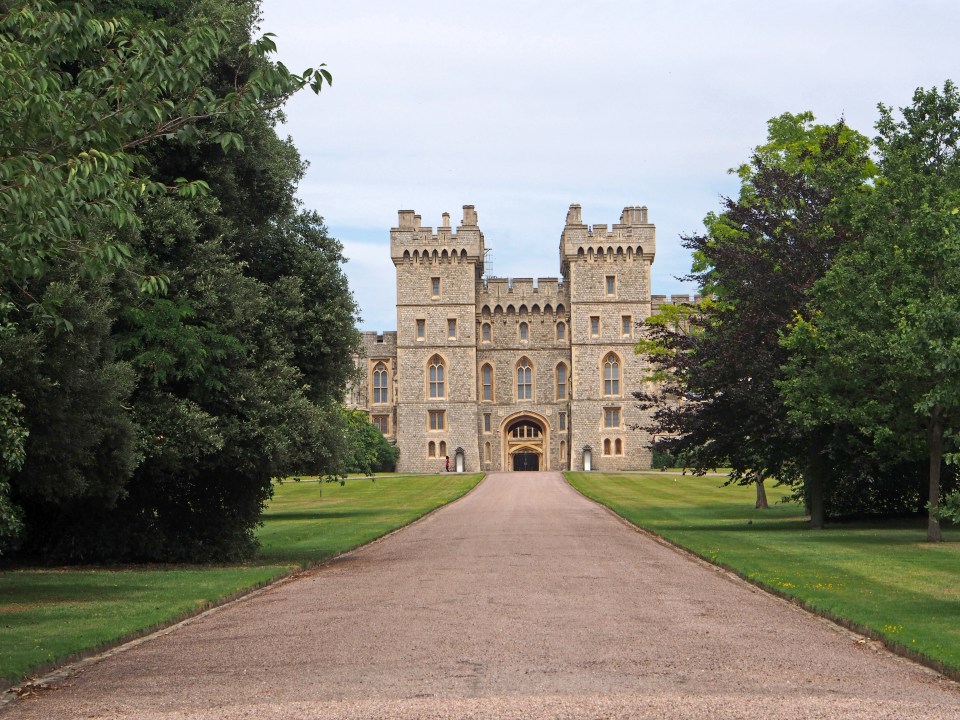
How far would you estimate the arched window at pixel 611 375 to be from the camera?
78.4m

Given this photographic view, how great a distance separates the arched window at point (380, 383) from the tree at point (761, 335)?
54913mm

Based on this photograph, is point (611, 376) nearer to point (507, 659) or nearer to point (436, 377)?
point (436, 377)

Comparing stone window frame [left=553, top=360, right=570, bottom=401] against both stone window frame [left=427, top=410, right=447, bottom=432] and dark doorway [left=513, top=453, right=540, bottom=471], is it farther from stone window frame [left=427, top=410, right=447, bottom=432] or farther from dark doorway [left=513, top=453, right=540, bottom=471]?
stone window frame [left=427, top=410, right=447, bottom=432]

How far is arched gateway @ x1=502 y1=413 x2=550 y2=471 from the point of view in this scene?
80750 mm

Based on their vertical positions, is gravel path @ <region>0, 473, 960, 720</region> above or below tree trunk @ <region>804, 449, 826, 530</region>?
below

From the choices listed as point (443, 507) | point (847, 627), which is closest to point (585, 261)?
point (443, 507)

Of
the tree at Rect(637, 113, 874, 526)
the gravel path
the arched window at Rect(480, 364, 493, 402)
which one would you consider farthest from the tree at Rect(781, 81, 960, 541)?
the arched window at Rect(480, 364, 493, 402)

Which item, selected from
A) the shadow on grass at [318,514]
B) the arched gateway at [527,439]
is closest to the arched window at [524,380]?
the arched gateway at [527,439]

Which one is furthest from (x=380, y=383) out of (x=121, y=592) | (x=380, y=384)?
(x=121, y=592)

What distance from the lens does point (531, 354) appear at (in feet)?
266

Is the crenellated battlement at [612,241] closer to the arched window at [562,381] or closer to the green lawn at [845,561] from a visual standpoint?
the arched window at [562,381]

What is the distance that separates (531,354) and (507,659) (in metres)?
70.9

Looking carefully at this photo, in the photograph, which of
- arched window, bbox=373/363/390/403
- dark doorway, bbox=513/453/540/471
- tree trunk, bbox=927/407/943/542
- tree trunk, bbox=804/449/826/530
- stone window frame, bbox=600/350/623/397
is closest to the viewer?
tree trunk, bbox=927/407/943/542

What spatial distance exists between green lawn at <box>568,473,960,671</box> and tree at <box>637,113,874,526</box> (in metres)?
2.02
